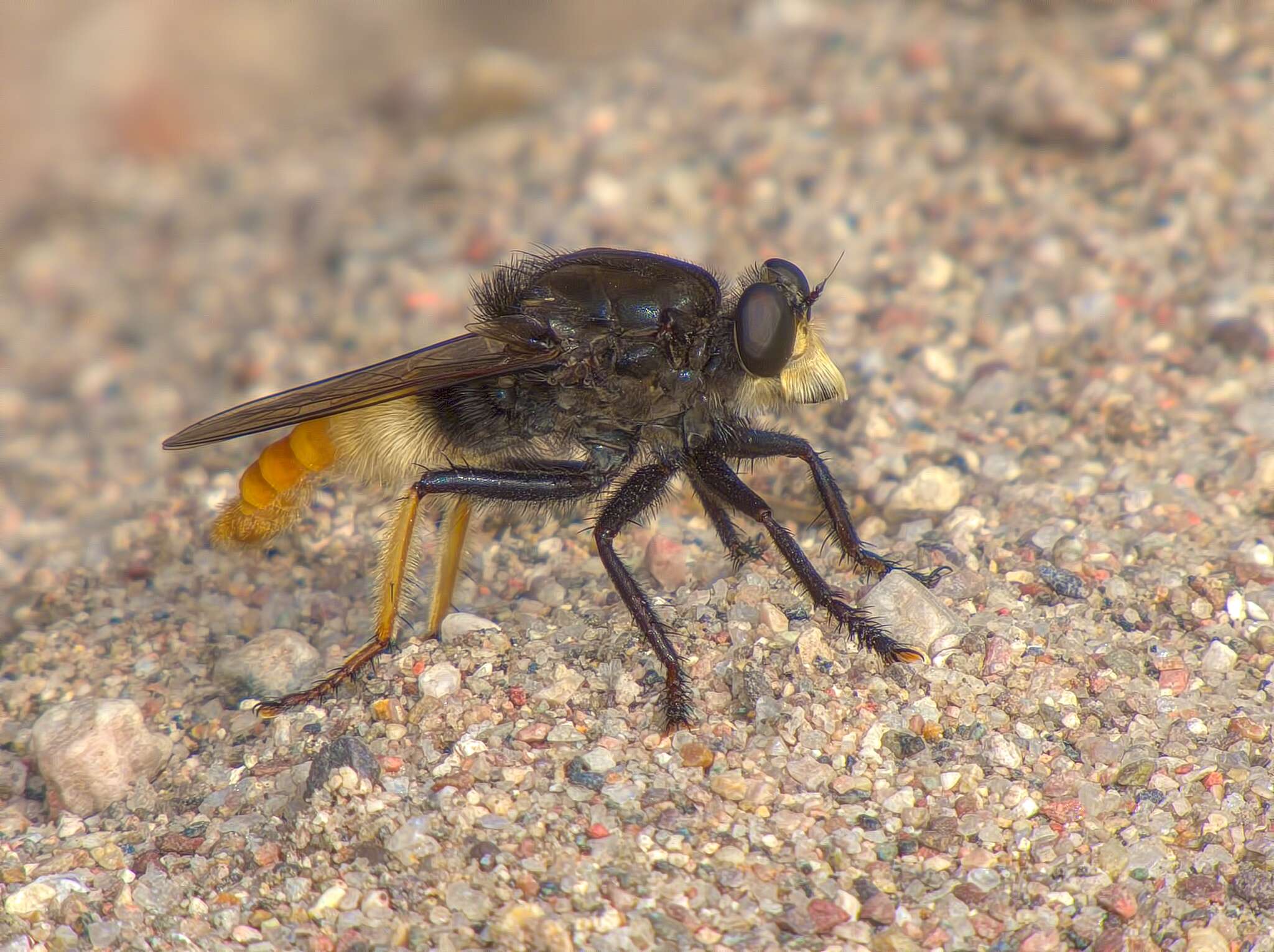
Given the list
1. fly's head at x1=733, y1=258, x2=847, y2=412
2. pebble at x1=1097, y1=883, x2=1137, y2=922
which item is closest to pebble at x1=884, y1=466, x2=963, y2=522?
fly's head at x1=733, y1=258, x2=847, y2=412

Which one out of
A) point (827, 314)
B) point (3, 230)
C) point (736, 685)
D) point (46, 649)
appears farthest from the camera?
point (3, 230)

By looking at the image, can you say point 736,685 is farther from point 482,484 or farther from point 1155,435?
point 1155,435

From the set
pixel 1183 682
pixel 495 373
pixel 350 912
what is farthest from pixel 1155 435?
pixel 350 912

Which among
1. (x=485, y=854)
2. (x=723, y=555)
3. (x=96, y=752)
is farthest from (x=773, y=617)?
(x=96, y=752)

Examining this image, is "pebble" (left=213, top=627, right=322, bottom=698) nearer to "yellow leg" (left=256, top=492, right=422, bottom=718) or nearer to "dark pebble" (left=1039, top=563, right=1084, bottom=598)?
"yellow leg" (left=256, top=492, right=422, bottom=718)

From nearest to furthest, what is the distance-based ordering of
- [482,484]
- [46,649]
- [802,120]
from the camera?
1. [482,484]
2. [46,649]
3. [802,120]

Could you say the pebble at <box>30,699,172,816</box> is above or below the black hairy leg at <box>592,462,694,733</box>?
below
